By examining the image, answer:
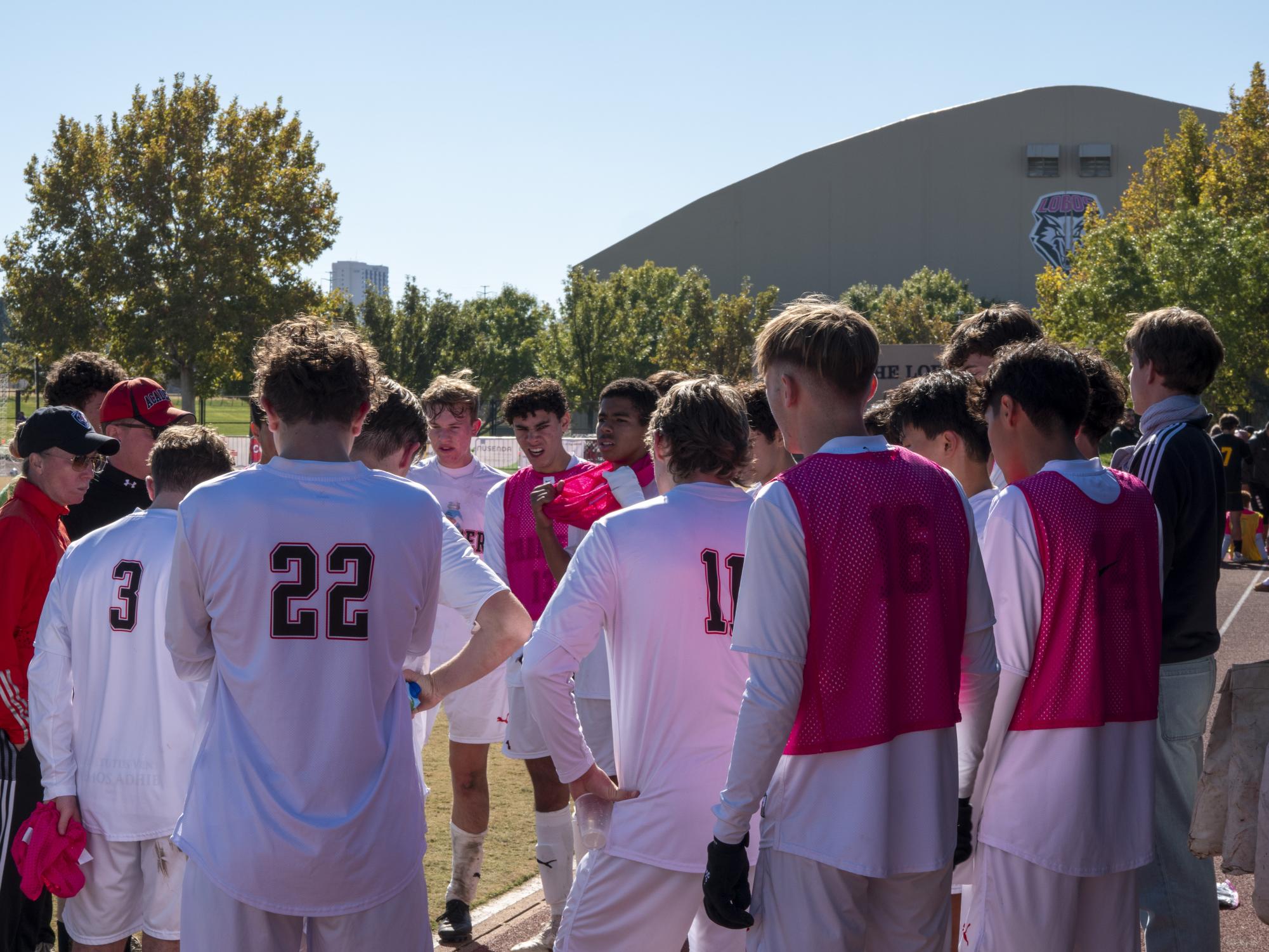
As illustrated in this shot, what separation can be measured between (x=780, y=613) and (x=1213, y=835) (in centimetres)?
151

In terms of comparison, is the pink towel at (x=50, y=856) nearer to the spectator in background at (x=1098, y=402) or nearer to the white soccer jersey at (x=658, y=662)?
the white soccer jersey at (x=658, y=662)

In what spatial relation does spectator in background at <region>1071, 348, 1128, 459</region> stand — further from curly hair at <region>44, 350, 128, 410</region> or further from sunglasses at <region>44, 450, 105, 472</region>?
curly hair at <region>44, 350, 128, 410</region>

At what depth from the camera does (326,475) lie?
2.66 m

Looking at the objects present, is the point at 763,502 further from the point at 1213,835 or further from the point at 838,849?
the point at 1213,835

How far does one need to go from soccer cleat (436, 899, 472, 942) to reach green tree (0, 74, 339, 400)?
27.8 m

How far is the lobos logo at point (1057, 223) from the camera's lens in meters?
65.2

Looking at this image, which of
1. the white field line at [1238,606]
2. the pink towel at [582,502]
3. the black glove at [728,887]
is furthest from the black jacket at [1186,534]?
the white field line at [1238,606]

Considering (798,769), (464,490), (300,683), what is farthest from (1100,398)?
(464,490)

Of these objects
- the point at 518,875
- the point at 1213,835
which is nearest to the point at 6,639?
the point at 518,875

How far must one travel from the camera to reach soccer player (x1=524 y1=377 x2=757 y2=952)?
Answer: 321cm

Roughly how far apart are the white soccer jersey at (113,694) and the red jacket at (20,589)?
0.54m

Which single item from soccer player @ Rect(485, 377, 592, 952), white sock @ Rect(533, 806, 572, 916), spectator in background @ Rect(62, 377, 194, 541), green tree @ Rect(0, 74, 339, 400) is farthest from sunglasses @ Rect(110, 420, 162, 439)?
green tree @ Rect(0, 74, 339, 400)

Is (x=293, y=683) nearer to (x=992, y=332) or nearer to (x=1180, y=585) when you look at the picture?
(x=1180, y=585)

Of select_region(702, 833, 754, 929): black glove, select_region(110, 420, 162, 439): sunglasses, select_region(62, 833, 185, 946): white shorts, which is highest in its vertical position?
select_region(110, 420, 162, 439): sunglasses
